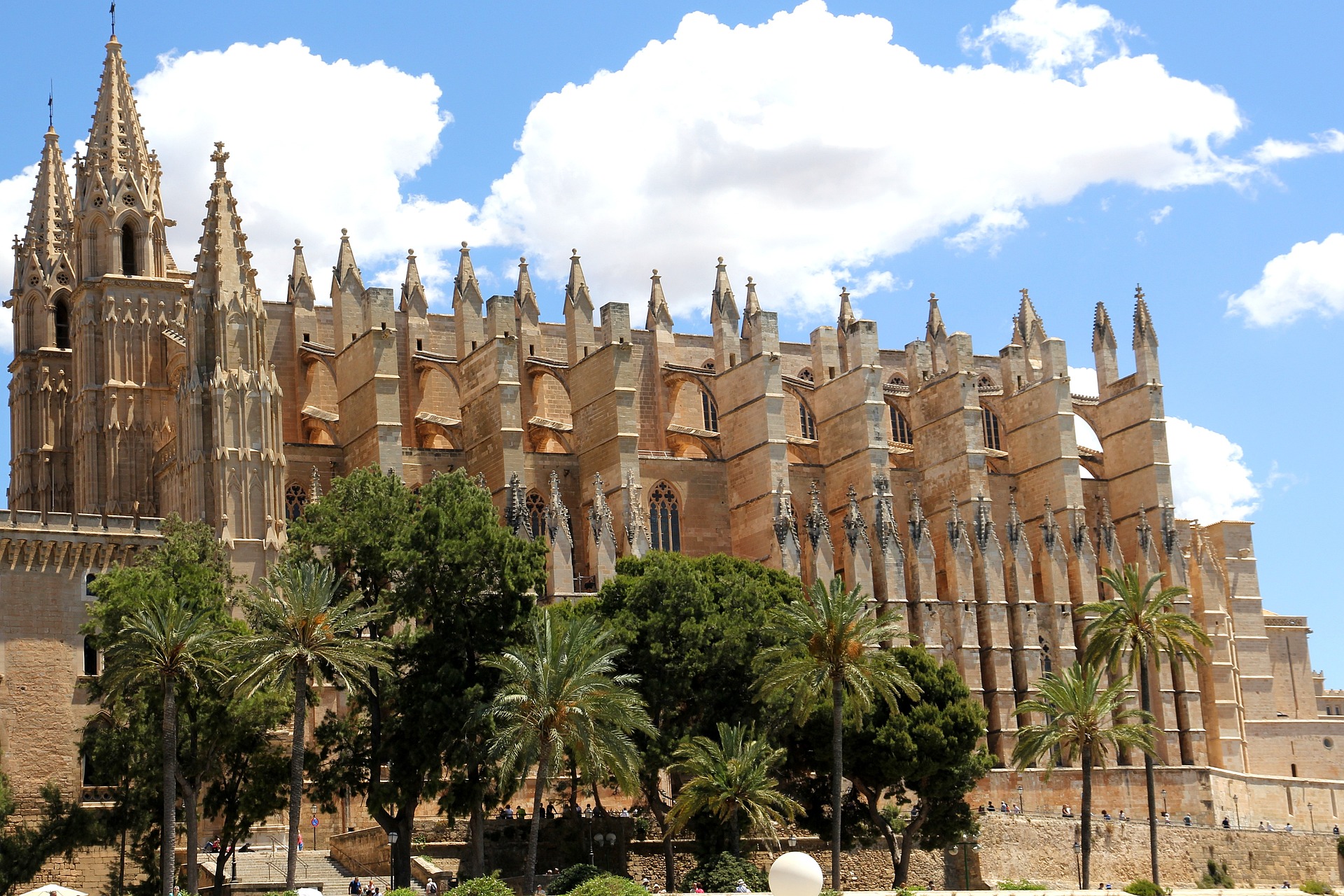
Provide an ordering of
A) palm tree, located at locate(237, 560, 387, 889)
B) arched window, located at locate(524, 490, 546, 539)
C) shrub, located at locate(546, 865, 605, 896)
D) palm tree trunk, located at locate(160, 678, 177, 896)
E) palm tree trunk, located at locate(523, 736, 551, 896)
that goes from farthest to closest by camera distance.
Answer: arched window, located at locate(524, 490, 546, 539)
shrub, located at locate(546, 865, 605, 896)
palm tree trunk, located at locate(523, 736, 551, 896)
palm tree, located at locate(237, 560, 387, 889)
palm tree trunk, located at locate(160, 678, 177, 896)

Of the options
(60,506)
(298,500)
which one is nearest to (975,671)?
(298,500)

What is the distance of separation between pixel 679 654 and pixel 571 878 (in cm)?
679

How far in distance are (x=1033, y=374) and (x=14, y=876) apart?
4712 centimetres

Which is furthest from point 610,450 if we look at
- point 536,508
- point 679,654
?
point 679,654

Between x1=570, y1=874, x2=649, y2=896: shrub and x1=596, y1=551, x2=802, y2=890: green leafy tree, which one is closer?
x1=570, y1=874, x2=649, y2=896: shrub

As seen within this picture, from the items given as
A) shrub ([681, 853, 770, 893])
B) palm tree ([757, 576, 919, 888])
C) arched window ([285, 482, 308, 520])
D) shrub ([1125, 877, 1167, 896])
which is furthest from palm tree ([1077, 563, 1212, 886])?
arched window ([285, 482, 308, 520])

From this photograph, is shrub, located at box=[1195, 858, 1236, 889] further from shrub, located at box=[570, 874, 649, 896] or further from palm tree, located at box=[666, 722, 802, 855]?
shrub, located at box=[570, 874, 649, 896]

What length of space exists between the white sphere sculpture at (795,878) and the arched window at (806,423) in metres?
39.8

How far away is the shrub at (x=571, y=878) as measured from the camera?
41.0 metres

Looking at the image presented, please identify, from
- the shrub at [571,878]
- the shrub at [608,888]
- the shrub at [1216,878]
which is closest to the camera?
the shrub at [608,888]

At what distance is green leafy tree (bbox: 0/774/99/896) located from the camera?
4222 cm

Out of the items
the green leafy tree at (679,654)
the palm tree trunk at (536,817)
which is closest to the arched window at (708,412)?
the green leafy tree at (679,654)

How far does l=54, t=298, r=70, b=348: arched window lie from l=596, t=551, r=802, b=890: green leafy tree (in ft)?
76.3

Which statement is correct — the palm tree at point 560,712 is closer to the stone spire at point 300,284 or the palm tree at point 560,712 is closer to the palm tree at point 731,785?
the palm tree at point 731,785
